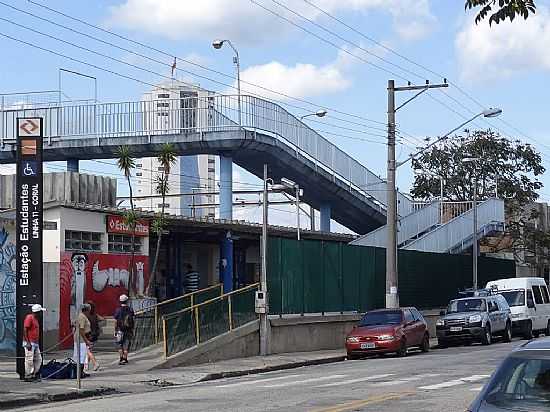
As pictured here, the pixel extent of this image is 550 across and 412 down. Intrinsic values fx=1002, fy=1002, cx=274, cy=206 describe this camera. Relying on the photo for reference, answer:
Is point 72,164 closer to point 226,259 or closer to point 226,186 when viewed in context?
point 226,186

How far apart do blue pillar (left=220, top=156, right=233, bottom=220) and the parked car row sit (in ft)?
32.8

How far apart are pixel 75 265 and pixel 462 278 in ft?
80.1

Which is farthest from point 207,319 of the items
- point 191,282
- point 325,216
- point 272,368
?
point 325,216

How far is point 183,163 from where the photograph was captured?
66.4m

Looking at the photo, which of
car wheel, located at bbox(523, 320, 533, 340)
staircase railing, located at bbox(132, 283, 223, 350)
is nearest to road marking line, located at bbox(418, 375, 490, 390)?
staircase railing, located at bbox(132, 283, 223, 350)

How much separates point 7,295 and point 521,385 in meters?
20.8

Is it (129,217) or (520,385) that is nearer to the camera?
(520,385)

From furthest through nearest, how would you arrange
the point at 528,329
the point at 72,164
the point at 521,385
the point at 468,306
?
the point at 72,164
the point at 528,329
the point at 468,306
the point at 521,385

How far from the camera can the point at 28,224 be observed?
72.8 ft

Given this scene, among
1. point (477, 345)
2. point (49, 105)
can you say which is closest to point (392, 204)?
point (477, 345)

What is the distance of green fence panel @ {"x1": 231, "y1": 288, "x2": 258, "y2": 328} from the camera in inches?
1171

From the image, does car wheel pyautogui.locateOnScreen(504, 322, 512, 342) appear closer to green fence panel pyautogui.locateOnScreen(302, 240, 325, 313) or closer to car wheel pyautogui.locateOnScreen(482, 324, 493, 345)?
car wheel pyautogui.locateOnScreen(482, 324, 493, 345)

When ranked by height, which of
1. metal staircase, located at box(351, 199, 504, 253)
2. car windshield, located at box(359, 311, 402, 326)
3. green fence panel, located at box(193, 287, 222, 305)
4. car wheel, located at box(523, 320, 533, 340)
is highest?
metal staircase, located at box(351, 199, 504, 253)

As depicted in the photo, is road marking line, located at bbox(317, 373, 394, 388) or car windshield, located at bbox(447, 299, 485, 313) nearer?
road marking line, located at bbox(317, 373, 394, 388)
